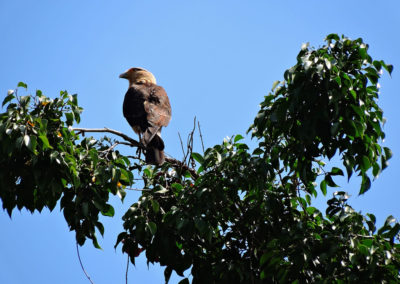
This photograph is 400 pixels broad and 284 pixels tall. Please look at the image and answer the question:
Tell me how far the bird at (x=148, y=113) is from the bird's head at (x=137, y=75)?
0.48 metres

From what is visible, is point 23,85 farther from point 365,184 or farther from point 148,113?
point 148,113

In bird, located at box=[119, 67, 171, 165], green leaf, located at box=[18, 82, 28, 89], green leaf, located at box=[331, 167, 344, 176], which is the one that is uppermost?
bird, located at box=[119, 67, 171, 165]

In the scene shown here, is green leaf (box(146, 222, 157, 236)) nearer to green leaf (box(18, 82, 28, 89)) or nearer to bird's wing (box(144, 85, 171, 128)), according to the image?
green leaf (box(18, 82, 28, 89))

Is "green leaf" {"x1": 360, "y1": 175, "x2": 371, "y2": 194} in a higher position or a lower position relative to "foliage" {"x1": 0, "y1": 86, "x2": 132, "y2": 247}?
lower

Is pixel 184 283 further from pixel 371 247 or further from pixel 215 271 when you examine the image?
pixel 371 247

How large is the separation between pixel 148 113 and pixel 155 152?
1.19 metres

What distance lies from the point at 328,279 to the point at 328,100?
109 centimetres

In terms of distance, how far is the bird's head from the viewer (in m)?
8.23

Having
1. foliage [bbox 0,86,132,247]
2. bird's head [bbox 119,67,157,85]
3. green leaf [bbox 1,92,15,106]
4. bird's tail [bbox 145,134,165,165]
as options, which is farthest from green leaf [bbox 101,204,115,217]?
bird's head [bbox 119,67,157,85]

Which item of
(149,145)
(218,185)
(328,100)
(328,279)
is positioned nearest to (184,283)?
(218,185)

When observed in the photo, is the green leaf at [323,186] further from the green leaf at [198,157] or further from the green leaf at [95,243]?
the green leaf at [95,243]

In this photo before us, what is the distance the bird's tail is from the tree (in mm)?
1175

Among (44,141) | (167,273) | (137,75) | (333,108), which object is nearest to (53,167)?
(44,141)

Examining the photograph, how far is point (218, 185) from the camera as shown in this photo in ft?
12.1
